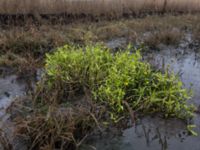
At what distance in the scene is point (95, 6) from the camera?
29.4 feet

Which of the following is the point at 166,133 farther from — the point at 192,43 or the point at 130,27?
the point at 130,27

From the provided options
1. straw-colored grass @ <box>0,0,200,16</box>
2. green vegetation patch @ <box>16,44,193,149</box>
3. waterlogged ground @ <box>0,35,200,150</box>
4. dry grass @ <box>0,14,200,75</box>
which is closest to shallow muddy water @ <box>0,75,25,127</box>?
waterlogged ground @ <box>0,35,200,150</box>

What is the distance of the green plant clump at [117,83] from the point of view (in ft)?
12.6

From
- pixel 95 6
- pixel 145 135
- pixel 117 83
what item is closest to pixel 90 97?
pixel 117 83

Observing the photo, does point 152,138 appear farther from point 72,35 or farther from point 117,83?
point 72,35

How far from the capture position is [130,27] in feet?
27.3

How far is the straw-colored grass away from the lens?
25.6 feet

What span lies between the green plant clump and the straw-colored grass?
152 inches

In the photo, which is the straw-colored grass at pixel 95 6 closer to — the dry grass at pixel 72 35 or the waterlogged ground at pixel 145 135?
the dry grass at pixel 72 35

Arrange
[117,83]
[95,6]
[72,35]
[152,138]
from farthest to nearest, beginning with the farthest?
[95,6], [72,35], [117,83], [152,138]

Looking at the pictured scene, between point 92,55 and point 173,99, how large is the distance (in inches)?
56.7

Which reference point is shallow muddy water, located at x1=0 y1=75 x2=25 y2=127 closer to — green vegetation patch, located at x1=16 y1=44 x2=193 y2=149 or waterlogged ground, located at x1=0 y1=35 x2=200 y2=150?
waterlogged ground, located at x1=0 y1=35 x2=200 y2=150

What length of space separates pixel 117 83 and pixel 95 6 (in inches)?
218

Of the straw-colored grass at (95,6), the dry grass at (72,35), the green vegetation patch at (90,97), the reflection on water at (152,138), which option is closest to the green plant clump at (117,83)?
the green vegetation patch at (90,97)
